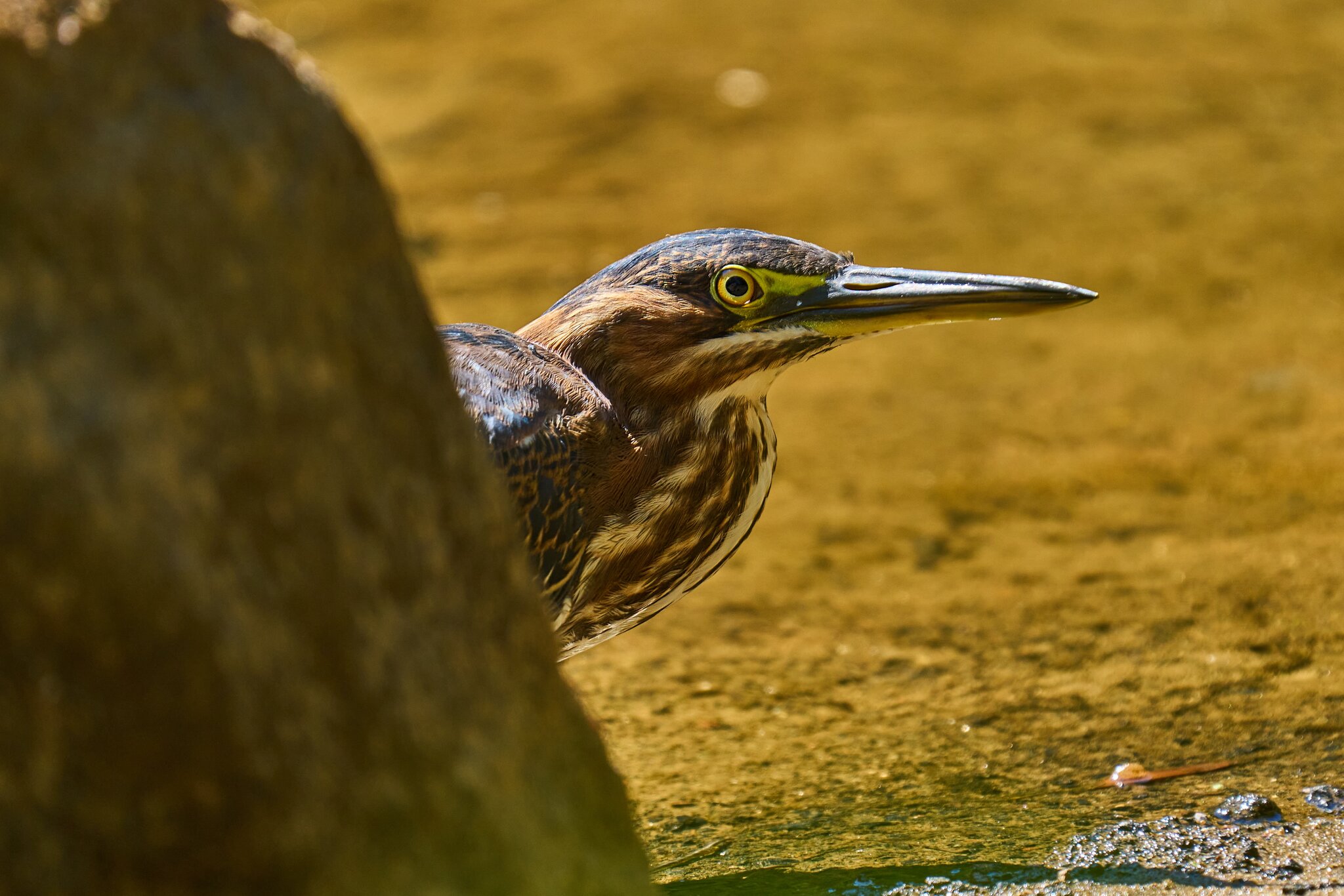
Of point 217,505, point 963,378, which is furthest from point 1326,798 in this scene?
point 963,378

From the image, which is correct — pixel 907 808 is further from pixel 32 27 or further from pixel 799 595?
pixel 32 27

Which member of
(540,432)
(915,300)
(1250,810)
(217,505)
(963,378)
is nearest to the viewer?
(217,505)

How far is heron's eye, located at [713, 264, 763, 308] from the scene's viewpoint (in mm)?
3441

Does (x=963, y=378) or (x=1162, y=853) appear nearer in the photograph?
(x=1162, y=853)

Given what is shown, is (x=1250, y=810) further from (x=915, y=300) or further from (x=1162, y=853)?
(x=915, y=300)

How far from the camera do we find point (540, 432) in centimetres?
312

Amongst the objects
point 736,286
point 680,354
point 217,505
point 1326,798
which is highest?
point 736,286

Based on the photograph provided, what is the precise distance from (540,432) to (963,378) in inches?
132

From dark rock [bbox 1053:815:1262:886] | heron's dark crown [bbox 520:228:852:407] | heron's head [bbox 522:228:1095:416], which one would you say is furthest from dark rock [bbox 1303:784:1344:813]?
heron's dark crown [bbox 520:228:852:407]

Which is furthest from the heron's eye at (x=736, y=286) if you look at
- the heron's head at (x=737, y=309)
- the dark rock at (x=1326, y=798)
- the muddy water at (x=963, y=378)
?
the dark rock at (x=1326, y=798)

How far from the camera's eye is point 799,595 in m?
4.61

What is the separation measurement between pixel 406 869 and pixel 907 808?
1.67 m

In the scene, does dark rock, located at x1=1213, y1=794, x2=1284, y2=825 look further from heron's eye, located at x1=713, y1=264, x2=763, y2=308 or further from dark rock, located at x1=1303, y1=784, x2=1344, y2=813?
heron's eye, located at x1=713, y1=264, x2=763, y2=308

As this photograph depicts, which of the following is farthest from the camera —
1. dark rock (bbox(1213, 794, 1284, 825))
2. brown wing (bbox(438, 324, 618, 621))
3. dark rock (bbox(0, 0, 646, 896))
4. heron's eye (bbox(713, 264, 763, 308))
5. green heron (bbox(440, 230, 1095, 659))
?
heron's eye (bbox(713, 264, 763, 308))
